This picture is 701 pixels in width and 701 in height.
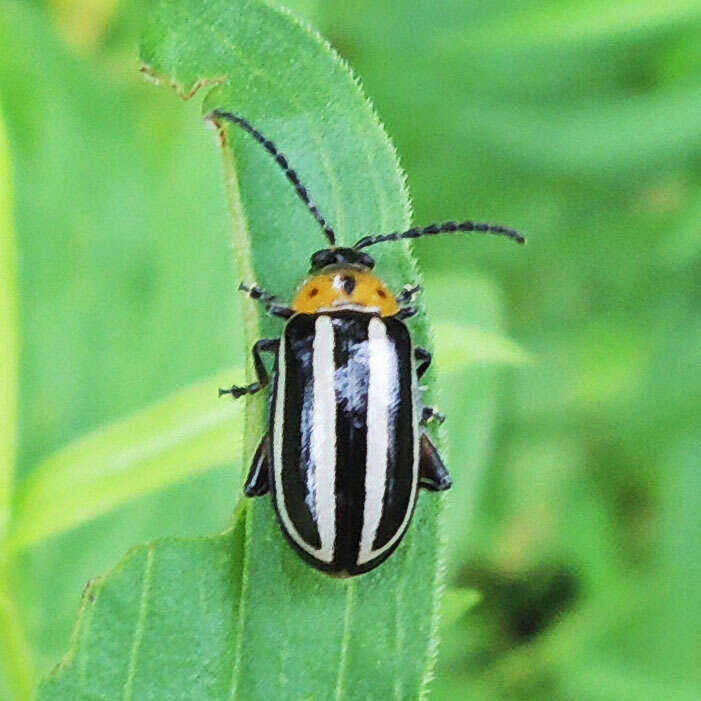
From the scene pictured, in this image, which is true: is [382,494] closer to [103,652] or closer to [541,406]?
[103,652]

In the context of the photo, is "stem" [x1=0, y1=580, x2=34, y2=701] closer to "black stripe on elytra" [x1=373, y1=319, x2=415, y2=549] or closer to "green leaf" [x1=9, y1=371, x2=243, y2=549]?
"green leaf" [x1=9, y1=371, x2=243, y2=549]

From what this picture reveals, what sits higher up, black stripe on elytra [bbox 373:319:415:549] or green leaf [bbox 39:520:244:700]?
black stripe on elytra [bbox 373:319:415:549]

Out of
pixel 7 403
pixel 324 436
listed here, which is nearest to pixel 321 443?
pixel 324 436

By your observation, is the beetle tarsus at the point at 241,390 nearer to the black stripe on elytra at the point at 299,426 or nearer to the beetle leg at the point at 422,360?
the black stripe on elytra at the point at 299,426

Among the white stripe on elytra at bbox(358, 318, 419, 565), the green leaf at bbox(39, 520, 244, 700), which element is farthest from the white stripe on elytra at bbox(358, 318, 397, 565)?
the green leaf at bbox(39, 520, 244, 700)

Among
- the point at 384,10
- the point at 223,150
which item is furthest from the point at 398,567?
the point at 384,10

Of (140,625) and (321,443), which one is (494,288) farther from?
(140,625)

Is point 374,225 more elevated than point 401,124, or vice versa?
point 401,124
